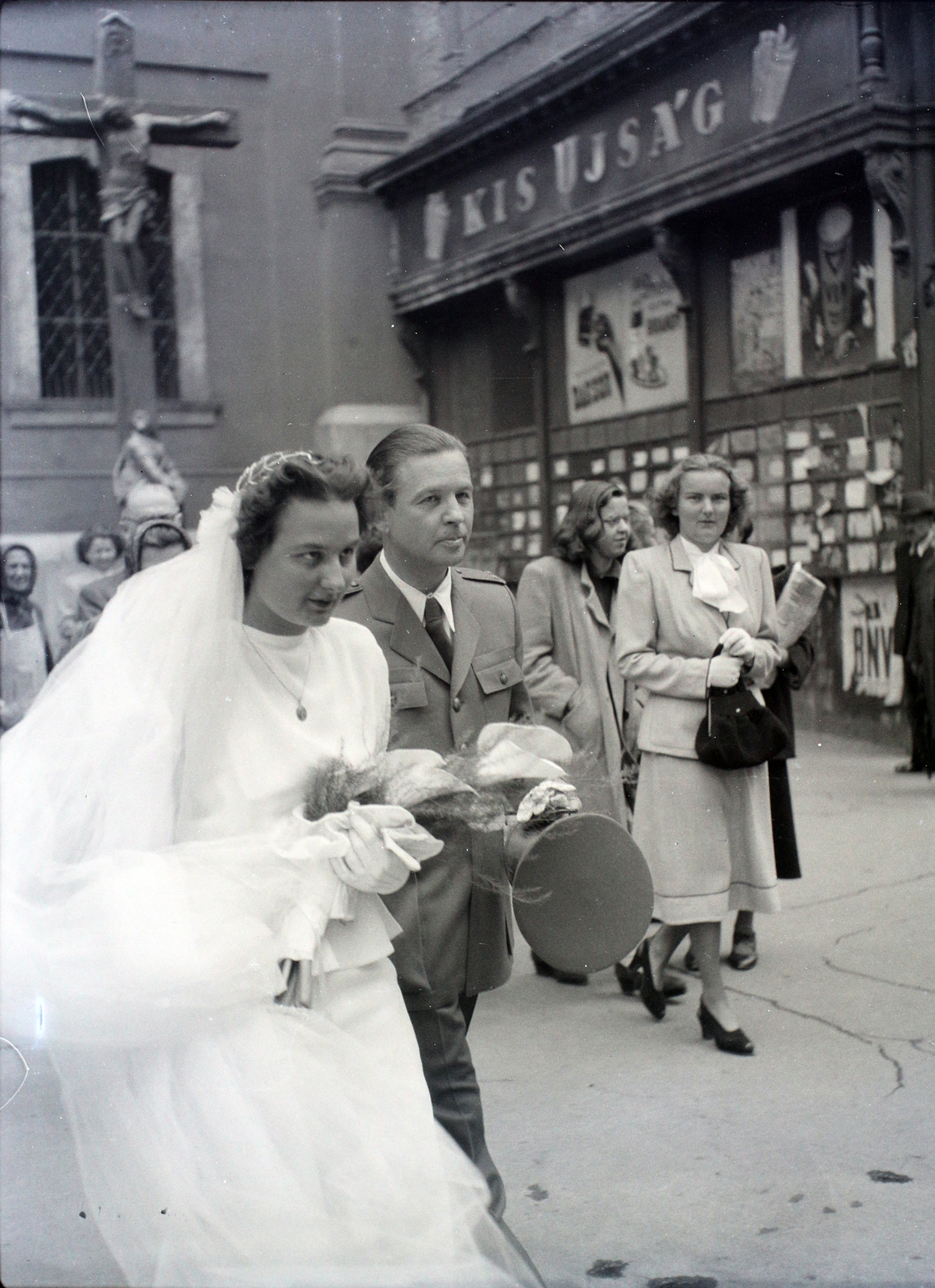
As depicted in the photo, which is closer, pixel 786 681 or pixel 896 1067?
pixel 896 1067

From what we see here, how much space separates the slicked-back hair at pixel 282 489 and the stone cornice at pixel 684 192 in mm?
6169

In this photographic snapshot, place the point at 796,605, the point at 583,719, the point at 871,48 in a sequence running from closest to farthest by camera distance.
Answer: the point at 796,605
the point at 583,719
the point at 871,48

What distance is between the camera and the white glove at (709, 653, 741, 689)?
13.3 feet

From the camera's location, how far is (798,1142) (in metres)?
3.41

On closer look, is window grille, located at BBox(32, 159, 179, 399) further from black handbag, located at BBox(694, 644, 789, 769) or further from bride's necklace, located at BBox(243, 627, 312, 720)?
bride's necklace, located at BBox(243, 627, 312, 720)

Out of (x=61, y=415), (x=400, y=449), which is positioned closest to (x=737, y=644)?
(x=400, y=449)

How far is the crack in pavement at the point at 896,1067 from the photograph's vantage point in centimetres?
371

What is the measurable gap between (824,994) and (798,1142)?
3.94ft

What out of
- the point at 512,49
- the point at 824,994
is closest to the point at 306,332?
the point at 824,994

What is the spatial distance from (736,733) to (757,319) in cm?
650

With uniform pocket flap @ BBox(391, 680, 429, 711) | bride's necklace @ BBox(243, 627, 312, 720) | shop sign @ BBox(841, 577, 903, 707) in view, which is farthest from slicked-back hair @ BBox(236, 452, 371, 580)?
shop sign @ BBox(841, 577, 903, 707)

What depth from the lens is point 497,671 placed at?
3.00m

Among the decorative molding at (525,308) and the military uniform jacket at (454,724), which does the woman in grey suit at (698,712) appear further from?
the decorative molding at (525,308)

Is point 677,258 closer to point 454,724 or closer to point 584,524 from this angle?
point 584,524
